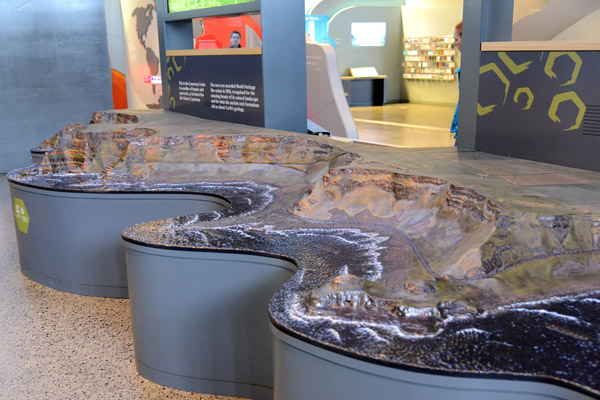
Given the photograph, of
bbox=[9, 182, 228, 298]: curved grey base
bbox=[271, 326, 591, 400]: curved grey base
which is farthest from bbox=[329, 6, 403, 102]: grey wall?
bbox=[271, 326, 591, 400]: curved grey base

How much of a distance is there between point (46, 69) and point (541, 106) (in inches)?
243

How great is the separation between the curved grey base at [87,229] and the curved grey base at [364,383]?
1.60 meters

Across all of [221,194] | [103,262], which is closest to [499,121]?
[221,194]

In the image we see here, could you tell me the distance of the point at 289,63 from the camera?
186 inches

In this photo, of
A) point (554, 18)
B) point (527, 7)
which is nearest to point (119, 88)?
point (527, 7)

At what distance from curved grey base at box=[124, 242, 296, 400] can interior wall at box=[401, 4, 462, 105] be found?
12774mm

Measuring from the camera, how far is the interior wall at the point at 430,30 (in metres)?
14.6

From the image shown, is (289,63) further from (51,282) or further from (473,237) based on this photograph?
(473,237)

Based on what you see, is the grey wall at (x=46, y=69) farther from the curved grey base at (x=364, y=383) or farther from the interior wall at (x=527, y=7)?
the curved grey base at (x=364, y=383)

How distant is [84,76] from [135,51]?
155 centimetres

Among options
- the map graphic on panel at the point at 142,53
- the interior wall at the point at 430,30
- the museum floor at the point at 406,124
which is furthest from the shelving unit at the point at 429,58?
the map graphic on panel at the point at 142,53

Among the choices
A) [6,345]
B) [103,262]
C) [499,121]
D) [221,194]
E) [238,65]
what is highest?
[238,65]

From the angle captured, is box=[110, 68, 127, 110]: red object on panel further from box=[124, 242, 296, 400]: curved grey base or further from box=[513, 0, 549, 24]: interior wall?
box=[124, 242, 296, 400]: curved grey base

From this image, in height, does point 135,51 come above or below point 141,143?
above
